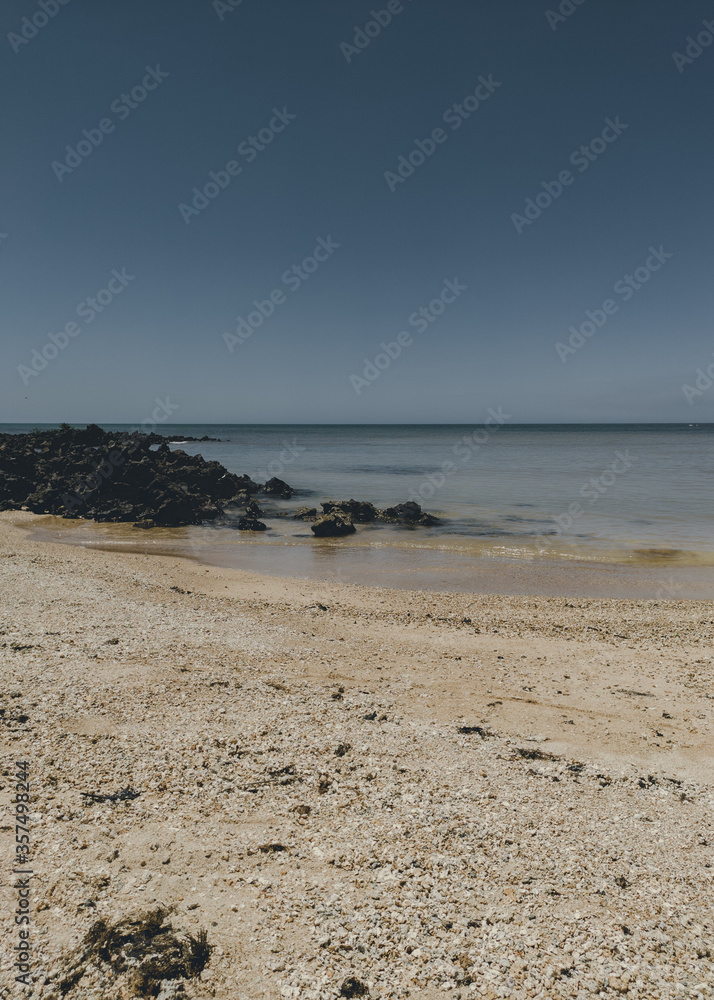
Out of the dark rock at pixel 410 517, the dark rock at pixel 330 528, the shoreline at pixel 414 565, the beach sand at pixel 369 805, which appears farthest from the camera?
the dark rock at pixel 410 517

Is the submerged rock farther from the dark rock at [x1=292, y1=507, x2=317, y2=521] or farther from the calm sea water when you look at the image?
the dark rock at [x1=292, y1=507, x2=317, y2=521]

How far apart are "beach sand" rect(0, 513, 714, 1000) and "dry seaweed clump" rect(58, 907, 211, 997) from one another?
46 mm

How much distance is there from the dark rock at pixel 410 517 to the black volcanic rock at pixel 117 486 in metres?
7.97

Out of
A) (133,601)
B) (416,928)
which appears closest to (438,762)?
(416,928)

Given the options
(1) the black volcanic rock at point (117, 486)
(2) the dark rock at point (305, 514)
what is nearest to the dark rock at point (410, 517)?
(2) the dark rock at point (305, 514)

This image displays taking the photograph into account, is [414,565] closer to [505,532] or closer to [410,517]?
[505,532]

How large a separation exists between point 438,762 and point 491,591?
8227mm

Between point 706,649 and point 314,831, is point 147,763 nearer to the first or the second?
point 314,831

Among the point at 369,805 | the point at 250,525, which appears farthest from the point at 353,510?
the point at 369,805

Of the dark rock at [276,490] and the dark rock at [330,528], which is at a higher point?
the dark rock at [276,490]

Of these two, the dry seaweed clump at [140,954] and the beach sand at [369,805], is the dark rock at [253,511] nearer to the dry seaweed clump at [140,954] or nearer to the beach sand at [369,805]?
the beach sand at [369,805]

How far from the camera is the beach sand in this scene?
124 inches

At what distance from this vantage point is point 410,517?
22.5m

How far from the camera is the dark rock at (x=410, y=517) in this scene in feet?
72.6
